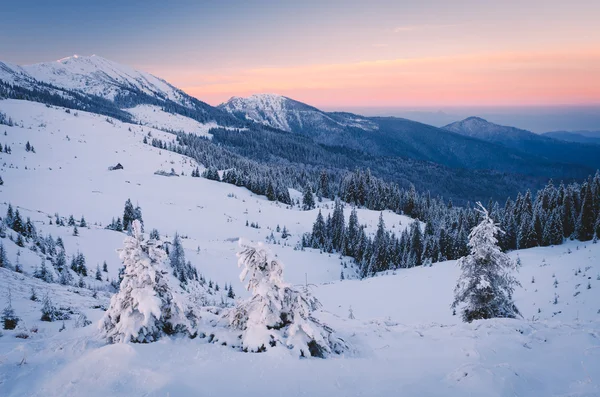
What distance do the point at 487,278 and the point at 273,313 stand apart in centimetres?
1107

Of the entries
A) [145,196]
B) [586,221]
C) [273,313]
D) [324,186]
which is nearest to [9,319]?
[273,313]

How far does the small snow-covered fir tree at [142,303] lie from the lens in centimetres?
696

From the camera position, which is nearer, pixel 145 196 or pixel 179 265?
pixel 179 265

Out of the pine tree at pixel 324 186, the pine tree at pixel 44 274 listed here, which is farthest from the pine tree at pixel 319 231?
the pine tree at pixel 324 186

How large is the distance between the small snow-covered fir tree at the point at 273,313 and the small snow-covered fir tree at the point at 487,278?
9271mm

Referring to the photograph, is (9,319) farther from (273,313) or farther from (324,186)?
(324,186)

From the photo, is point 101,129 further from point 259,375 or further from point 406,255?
point 259,375

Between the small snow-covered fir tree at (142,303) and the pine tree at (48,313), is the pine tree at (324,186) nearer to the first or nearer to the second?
the pine tree at (48,313)

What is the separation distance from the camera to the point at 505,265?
13531 mm

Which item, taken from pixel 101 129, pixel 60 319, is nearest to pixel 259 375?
pixel 60 319

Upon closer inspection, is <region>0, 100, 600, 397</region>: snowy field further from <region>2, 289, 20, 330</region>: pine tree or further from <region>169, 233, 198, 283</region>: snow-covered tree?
<region>169, 233, 198, 283</region>: snow-covered tree

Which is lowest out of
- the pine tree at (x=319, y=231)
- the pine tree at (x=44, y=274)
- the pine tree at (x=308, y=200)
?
the pine tree at (x=319, y=231)

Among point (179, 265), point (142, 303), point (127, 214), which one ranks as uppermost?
point (142, 303)

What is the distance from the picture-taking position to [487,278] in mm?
13625
